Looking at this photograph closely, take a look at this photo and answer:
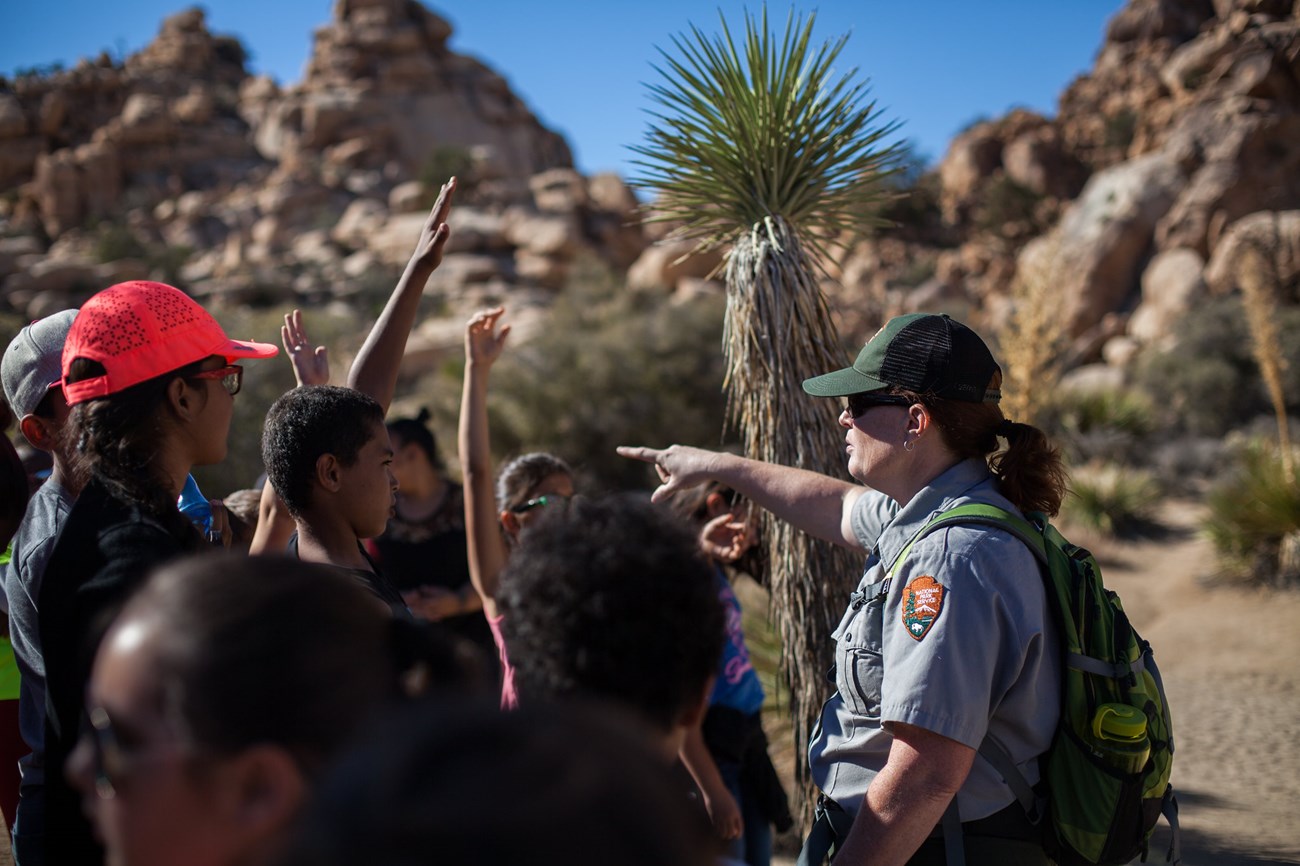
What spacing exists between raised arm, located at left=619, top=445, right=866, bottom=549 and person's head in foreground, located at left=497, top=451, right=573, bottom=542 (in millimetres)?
854

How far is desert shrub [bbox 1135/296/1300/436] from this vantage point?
18.8 m

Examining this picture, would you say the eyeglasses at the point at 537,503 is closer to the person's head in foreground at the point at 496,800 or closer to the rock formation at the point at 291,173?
the person's head in foreground at the point at 496,800

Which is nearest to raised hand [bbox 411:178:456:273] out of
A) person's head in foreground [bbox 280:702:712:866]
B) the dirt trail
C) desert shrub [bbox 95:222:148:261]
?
person's head in foreground [bbox 280:702:712:866]

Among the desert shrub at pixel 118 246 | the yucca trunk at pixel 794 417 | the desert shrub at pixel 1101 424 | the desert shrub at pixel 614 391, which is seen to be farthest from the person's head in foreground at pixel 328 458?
the desert shrub at pixel 118 246

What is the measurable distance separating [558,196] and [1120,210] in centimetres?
2209

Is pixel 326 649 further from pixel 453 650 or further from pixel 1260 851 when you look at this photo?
pixel 1260 851

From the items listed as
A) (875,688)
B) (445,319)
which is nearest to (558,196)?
(445,319)

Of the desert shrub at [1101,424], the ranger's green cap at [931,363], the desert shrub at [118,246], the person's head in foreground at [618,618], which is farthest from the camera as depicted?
the desert shrub at [118,246]

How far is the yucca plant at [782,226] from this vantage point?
13.3 feet

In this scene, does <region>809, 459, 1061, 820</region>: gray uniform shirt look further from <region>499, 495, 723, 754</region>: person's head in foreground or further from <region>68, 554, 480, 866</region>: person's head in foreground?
<region>68, 554, 480, 866</region>: person's head in foreground

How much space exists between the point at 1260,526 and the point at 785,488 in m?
10.2

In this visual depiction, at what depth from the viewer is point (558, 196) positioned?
132 ft

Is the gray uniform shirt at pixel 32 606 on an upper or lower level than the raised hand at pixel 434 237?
lower

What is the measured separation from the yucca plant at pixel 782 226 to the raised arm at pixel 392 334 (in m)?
1.58
